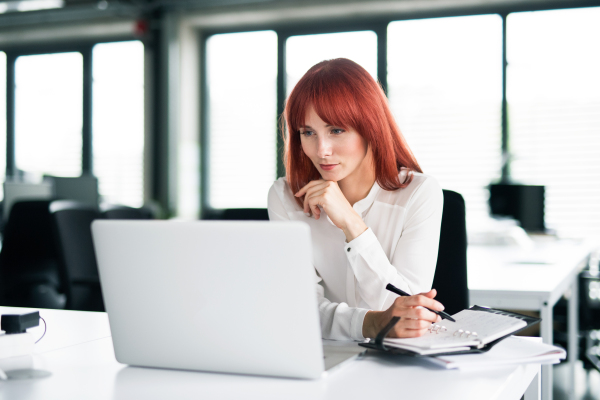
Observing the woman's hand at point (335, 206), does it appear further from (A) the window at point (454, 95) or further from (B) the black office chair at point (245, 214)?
(A) the window at point (454, 95)

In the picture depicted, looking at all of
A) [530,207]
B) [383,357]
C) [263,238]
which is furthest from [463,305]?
[530,207]

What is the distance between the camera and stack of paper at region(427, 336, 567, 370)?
3.03 ft

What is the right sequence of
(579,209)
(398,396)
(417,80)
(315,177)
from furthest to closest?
(417,80), (579,209), (315,177), (398,396)

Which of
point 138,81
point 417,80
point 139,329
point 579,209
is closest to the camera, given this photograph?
point 139,329

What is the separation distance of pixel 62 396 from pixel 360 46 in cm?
517

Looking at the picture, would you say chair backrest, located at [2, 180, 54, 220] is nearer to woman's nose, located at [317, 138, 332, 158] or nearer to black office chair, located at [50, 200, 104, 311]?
black office chair, located at [50, 200, 104, 311]

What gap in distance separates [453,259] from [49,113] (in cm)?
626

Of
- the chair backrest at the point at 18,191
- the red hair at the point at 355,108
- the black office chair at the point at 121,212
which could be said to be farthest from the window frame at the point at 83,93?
the red hair at the point at 355,108

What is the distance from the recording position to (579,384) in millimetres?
3121

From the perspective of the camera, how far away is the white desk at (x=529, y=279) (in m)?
1.87

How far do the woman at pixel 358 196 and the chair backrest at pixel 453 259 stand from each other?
3.1 inches

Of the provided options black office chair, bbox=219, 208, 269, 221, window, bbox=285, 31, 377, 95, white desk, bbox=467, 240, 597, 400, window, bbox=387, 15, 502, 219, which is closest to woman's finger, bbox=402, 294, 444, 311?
white desk, bbox=467, 240, 597, 400

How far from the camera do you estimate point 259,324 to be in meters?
0.84

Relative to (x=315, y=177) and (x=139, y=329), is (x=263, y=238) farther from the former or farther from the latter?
(x=315, y=177)
